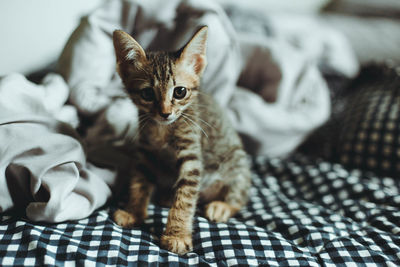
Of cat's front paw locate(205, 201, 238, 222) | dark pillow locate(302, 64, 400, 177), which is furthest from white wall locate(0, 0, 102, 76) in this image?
dark pillow locate(302, 64, 400, 177)

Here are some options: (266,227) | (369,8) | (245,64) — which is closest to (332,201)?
(266,227)

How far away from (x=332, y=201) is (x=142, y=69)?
83 centimetres

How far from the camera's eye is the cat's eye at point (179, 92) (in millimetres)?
887

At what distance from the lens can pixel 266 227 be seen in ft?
3.10

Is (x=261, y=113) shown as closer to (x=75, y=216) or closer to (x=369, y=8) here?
(x=75, y=216)

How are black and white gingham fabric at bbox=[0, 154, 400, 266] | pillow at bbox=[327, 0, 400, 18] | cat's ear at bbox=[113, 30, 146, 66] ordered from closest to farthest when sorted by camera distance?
black and white gingham fabric at bbox=[0, 154, 400, 266]
cat's ear at bbox=[113, 30, 146, 66]
pillow at bbox=[327, 0, 400, 18]

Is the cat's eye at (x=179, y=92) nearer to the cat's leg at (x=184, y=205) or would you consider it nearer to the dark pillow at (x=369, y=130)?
the cat's leg at (x=184, y=205)

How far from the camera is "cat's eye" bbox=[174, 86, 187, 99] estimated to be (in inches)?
34.9

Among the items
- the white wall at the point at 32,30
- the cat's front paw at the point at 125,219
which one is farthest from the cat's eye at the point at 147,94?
the white wall at the point at 32,30

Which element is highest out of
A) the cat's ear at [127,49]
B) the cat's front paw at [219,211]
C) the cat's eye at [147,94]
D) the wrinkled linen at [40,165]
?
the cat's ear at [127,49]

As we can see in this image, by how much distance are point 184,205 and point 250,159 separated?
574 mm

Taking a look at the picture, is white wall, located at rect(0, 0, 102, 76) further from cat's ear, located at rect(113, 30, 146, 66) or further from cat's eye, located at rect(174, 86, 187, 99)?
cat's eye, located at rect(174, 86, 187, 99)

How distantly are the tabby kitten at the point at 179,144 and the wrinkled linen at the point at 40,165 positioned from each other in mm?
132

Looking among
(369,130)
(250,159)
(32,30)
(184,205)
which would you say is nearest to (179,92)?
(184,205)
